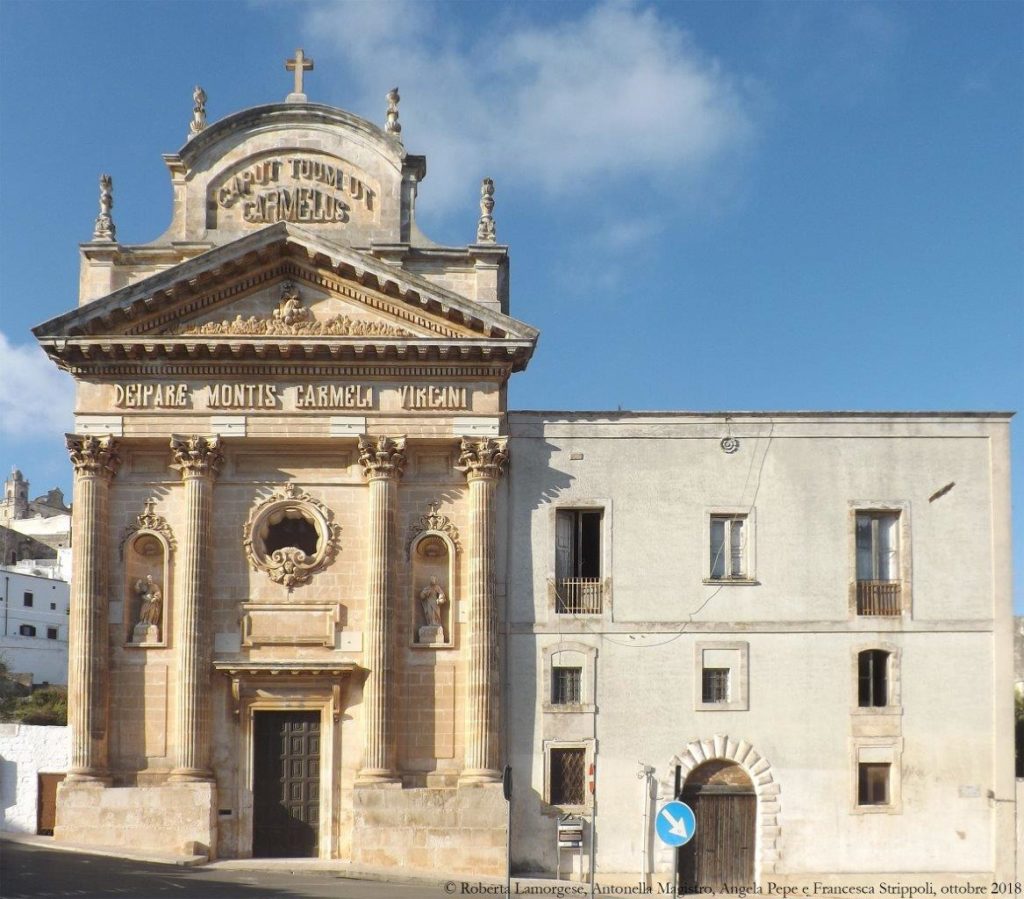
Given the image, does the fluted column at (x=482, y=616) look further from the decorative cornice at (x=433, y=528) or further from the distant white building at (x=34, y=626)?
Answer: the distant white building at (x=34, y=626)

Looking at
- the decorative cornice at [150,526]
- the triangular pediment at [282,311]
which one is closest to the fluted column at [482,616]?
the triangular pediment at [282,311]

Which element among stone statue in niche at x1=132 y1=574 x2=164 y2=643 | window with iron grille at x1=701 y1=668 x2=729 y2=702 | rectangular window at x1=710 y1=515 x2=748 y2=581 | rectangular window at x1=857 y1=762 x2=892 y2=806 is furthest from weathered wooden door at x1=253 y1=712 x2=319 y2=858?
rectangular window at x1=857 y1=762 x2=892 y2=806

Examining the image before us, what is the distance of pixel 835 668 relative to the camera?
3173 centimetres

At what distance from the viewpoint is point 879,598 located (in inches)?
1266

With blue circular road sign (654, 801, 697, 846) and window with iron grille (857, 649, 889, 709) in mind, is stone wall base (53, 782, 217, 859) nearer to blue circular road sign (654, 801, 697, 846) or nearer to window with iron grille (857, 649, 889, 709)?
blue circular road sign (654, 801, 697, 846)

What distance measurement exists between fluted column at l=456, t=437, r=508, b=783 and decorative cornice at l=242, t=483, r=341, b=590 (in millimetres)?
3070

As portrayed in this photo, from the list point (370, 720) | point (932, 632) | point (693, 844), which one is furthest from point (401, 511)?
point (932, 632)

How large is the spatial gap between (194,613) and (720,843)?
40.0ft

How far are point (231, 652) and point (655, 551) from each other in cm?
941

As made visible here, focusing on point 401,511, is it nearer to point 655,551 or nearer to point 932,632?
point 655,551

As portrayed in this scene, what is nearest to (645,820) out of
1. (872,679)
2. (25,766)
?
(872,679)

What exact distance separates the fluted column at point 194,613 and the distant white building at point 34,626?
170 ft

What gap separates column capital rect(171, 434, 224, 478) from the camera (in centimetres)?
3112

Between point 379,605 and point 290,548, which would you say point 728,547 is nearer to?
point 379,605
